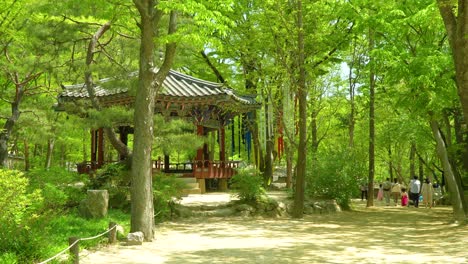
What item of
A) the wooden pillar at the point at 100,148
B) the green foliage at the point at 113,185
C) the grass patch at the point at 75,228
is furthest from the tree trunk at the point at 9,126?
the grass patch at the point at 75,228

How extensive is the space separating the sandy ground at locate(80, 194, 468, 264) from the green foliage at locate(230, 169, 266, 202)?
1.13 metres

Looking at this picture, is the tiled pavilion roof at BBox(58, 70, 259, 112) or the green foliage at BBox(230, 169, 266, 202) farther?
the tiled pavilion roof at BBox(58, 70, 259, 112)

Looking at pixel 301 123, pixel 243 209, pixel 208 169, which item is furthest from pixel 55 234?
pixel 208 169

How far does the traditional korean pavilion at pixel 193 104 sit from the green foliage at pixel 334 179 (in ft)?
13.4

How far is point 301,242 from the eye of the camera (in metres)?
10.8

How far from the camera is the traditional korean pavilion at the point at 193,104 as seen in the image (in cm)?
1820

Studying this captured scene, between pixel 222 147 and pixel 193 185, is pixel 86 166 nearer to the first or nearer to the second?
pixel 193 185

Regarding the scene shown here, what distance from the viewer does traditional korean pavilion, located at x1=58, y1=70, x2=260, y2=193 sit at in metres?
18.2

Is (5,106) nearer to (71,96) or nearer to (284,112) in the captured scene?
(71,96)

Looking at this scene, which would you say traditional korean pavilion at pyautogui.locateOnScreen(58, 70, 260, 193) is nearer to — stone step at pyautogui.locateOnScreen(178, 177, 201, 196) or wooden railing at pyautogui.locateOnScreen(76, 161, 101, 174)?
wooden railing at pyautogui.locateOnScreen(76, 161, 101, 174)

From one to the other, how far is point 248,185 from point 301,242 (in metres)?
5.38

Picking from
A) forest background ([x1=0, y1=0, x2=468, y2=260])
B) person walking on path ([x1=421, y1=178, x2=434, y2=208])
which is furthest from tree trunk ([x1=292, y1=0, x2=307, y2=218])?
person walking on path ([x1=421, y1=178, x2=434, y2=208])

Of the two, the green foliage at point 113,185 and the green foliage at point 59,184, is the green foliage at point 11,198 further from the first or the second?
the green foliage at point 113,185

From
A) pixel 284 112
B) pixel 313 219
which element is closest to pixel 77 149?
pixel 284 112
